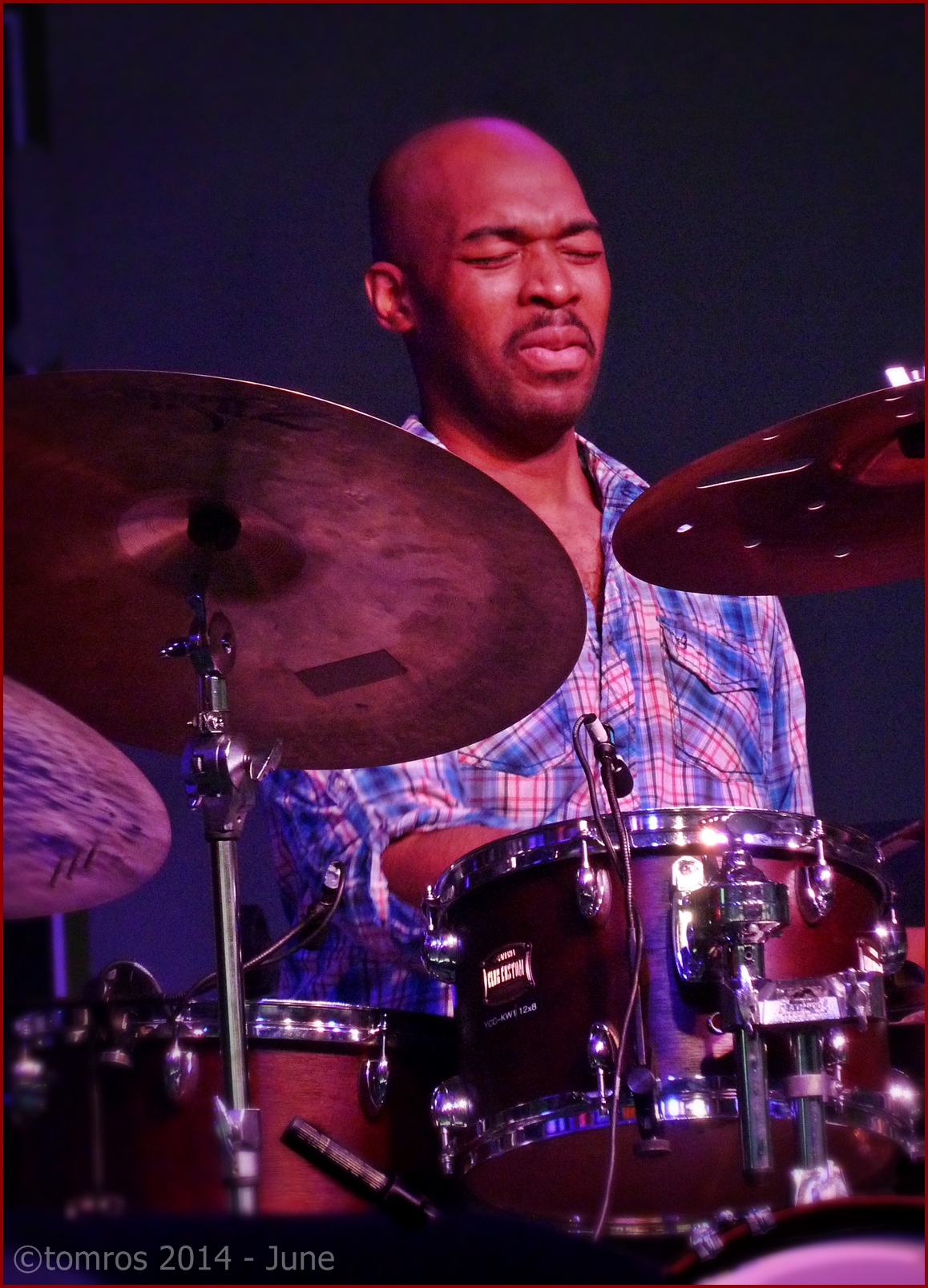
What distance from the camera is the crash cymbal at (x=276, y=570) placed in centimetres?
123

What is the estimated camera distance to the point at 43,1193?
1.14 metres

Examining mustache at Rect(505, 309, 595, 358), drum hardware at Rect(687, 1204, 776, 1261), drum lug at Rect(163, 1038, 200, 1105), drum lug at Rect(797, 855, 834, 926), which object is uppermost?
mustache at Rect(505, 309, 595, 358)

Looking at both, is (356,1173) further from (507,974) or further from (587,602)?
(587,602)

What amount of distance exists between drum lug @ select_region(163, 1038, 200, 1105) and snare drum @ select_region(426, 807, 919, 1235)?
0.24 m

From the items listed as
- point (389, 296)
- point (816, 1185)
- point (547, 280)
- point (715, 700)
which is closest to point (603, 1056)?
point (816, 1185)

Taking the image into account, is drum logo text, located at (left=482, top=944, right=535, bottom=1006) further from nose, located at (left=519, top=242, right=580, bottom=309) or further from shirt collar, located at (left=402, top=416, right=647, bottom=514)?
nose, located at (left=519, top=242, right=580, bottom=309)

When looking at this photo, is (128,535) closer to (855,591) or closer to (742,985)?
(742,985)

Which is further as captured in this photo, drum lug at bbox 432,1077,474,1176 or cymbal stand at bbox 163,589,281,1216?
drum lug at bbox 432,1077,474,1176

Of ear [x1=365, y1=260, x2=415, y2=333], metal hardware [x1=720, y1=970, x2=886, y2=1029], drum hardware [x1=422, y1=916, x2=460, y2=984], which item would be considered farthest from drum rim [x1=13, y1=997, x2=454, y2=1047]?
ear [x1=365, y1=260, x2=415, y2=333]

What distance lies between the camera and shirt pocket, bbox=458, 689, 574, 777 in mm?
2066

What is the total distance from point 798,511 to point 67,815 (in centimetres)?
85

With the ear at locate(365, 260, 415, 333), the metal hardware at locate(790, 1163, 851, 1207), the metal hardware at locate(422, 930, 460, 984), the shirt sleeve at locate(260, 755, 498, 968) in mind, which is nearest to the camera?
the metal hardware at locate(790, 1163, 851, 1207)

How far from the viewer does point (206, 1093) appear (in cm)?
144

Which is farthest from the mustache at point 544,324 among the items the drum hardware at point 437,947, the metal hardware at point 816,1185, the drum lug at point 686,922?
the metal hardware at point 816,1185
